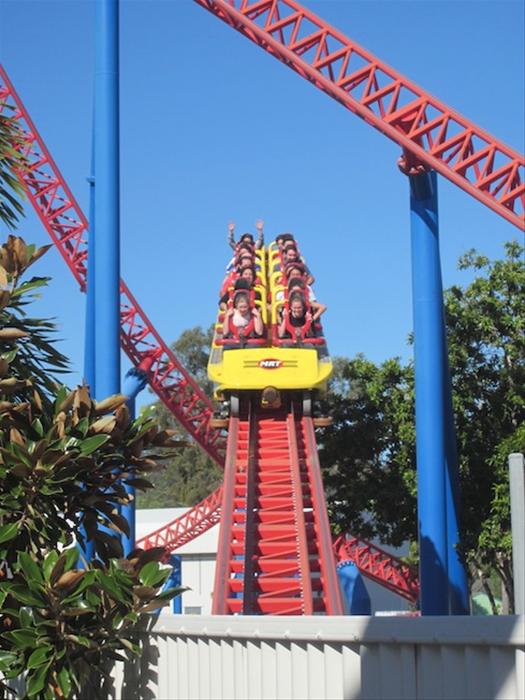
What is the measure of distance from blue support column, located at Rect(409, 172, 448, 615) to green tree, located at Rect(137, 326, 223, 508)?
30.2m

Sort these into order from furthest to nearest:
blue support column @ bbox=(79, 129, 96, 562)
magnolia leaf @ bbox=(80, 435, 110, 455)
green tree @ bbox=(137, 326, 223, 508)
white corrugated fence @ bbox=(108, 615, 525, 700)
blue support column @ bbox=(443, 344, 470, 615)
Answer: green tree @ bbox=(137, 326, 223, 508) < blue support column @ bbox=(443, 344, 470, 615) < blue support column @ bbox=(79, 129, 96, 562) < magnolia leaf @ bbox=(80, 435, 110, 455) < white corrugated fence @ bbox=(108, 615, 525, 700)

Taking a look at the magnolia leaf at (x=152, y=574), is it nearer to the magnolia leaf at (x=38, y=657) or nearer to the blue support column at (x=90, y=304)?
the magnolia leaf at (x=38, y=657)

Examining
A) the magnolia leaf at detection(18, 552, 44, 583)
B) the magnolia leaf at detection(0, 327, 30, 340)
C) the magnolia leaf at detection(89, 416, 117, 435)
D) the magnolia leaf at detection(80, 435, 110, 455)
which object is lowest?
the magnolia leaf at detection(18, 552, 44, 583)

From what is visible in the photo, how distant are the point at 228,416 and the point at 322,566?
295cm

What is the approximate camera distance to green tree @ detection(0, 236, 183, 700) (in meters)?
5.77

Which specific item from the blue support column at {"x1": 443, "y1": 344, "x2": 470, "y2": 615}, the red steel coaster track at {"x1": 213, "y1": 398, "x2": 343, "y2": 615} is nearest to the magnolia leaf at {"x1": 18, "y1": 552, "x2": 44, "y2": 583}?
the red steel coaster track at {"x1": 213, "y1": 398, "x2": 343, "y2": 615}

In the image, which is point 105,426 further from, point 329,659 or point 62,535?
point 329,659

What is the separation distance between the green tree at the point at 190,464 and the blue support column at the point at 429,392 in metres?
30.2

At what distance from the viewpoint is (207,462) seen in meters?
47.5

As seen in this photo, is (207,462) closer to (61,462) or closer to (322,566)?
(322,566)

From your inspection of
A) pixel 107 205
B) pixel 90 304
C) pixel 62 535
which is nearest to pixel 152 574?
pixel 62 535

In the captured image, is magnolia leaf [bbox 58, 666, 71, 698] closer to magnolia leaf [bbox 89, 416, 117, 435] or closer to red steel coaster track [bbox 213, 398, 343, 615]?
magnolia leaf [bbox 89, 416, 117, 435]

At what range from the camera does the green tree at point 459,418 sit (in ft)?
62.5

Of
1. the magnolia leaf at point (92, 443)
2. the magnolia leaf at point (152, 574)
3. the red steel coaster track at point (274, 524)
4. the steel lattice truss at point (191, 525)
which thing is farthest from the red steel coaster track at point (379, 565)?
the magnolia leaf at point (92, 443)
